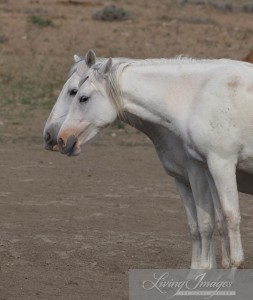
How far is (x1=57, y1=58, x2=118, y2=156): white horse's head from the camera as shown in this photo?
723 centimetres

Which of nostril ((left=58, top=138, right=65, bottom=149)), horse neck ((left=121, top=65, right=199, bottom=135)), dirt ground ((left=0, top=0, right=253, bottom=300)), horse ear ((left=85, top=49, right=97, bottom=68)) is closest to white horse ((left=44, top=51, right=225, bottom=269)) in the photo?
horse ear ((left=85, top=49, right=97, bottom=68))

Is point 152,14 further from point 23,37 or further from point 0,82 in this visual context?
point 0,82

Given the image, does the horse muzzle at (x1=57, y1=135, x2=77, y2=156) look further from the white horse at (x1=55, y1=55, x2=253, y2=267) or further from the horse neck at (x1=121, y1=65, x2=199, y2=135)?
the horse neck at (x1=121, y1=65, x2=199, y2=135)

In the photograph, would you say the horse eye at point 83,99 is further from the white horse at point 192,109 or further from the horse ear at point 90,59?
the horse ear at point 90,59

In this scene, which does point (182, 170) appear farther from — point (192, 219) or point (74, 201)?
point (74, 201)

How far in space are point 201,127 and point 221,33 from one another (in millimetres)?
19301

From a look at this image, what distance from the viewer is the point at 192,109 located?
708cm

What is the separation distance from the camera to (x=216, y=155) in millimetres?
6914

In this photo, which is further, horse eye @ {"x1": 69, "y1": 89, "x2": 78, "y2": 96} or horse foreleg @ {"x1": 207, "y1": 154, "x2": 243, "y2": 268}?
horse eye @ {"x1": 69, "y1": 89, "x2": 78, "y2": 96}

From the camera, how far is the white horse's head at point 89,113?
723 centimetres

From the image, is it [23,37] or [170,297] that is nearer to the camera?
[170,297]

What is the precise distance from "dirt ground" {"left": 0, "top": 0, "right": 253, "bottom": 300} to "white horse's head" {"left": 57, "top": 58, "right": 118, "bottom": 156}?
1.03m

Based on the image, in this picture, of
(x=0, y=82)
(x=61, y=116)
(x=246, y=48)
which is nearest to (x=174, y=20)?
(x=246, y=48)

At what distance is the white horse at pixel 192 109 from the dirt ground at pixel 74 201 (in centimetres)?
103
